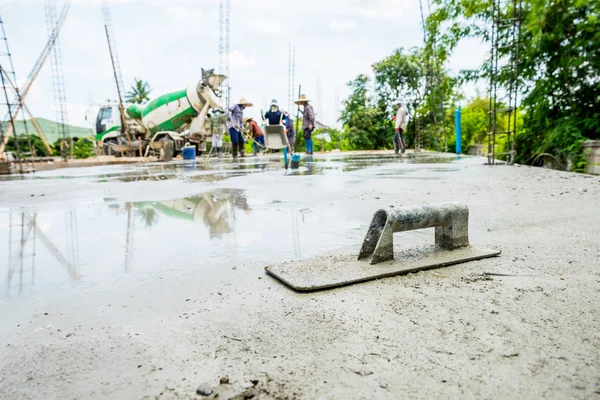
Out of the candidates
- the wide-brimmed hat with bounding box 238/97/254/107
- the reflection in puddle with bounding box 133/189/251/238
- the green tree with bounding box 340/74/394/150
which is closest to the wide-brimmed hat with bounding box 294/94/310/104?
the wide-brimmed hat with bounding box 238/97/254/107

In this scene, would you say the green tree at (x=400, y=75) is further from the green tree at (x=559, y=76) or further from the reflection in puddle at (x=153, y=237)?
the reflection in puddle at (x=153, y=237)

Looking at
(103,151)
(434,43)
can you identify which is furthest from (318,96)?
(434,43)

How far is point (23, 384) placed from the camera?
3.58 feet

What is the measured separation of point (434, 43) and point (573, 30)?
4.87 m

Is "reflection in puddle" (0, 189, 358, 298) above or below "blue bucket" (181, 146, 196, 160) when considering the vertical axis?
below

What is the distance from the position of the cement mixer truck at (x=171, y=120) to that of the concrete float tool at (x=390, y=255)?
16.1 meters

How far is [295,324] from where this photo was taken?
138cm

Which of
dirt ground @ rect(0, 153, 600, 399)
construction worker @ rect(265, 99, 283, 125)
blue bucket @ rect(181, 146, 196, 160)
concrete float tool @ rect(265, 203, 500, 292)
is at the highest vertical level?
construction worker @ rect(265, 99, 283, 125)

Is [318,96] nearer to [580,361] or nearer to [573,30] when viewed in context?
[573,30]

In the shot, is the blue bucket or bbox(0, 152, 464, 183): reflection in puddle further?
the blue bucket

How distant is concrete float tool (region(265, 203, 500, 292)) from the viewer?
177cm

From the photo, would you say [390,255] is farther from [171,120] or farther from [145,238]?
[171,120]

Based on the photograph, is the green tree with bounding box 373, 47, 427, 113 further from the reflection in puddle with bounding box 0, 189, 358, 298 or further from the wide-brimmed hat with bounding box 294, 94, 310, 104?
the reflection in puddle with bounding box 0, 189, 358, 298

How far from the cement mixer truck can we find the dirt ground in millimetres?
15744
